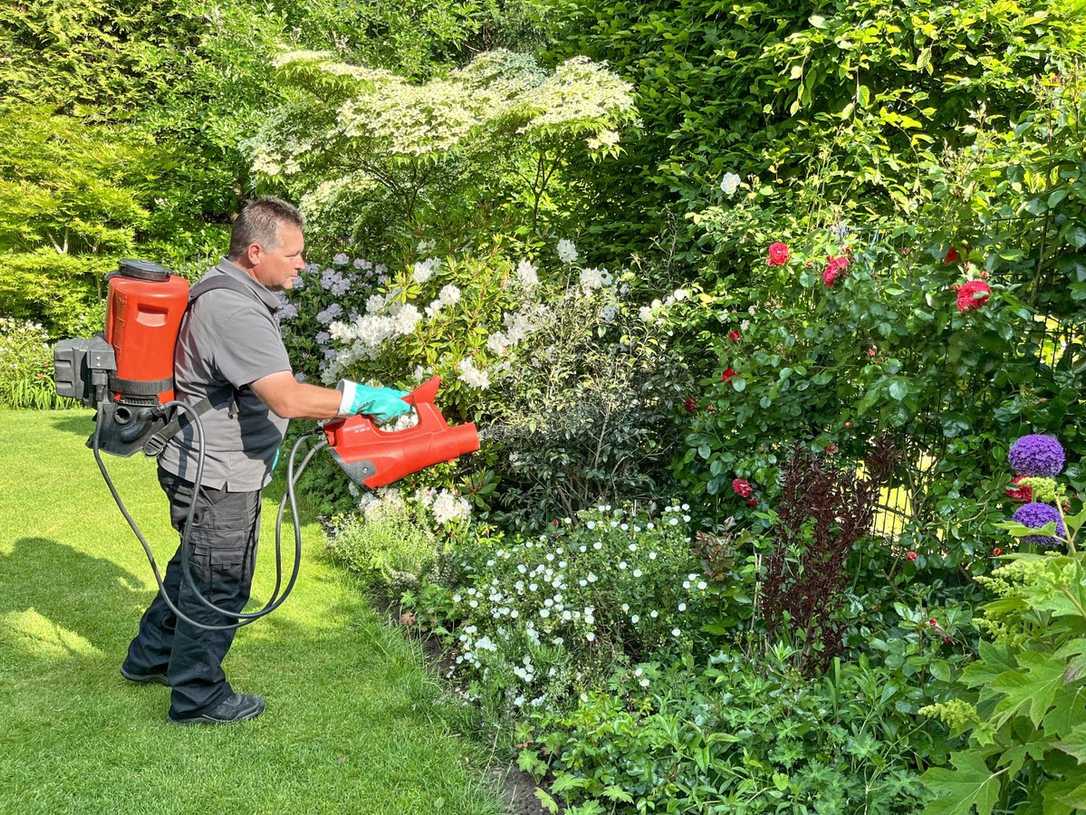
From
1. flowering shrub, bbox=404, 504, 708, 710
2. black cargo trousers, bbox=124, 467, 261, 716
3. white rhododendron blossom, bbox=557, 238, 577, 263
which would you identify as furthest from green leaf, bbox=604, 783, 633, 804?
white rhododendron blossom, bbox=557, 238, 577, 263

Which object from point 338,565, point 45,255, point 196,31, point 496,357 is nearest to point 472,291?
point 496,357

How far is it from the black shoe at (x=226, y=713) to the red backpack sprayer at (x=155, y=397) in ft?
0.99

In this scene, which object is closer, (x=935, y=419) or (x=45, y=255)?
(x=935, y=419)

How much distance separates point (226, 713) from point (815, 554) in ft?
6.76

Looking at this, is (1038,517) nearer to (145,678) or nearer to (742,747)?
(742,747)

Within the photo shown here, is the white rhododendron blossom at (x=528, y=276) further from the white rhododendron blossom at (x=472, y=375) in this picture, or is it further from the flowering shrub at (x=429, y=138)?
the flowering shrub at (x=429, y=138)

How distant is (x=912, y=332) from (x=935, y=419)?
1.16 ft

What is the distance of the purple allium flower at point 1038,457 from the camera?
2.25 meters

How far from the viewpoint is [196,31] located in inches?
405

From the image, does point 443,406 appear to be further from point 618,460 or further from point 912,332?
point 912,332

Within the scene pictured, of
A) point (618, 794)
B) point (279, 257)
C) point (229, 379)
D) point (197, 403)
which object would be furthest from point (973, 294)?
point (197, 403)

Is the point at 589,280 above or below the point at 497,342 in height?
above

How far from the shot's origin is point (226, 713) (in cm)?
296

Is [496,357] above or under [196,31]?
under
